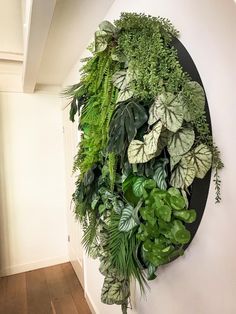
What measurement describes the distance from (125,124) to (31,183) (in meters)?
2.57

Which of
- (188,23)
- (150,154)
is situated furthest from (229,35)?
(150,154)

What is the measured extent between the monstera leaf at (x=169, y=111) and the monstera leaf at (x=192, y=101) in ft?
0.07

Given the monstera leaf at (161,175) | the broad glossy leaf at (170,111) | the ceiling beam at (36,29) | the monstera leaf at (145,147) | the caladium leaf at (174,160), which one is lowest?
the monstera leaf at (161,175)

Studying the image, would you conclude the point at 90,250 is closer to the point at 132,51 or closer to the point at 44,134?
the point at 132,51

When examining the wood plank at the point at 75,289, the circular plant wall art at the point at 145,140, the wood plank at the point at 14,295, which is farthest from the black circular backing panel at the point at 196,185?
the wood plank at the point at 14,295

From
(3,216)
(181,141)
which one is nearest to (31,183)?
(3,216)

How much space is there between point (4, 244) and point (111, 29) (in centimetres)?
293

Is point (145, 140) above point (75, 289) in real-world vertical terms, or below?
above

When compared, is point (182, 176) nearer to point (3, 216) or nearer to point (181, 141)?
point (181, 141)

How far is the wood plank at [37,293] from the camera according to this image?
229 centimetres

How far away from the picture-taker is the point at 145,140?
0.81 metres

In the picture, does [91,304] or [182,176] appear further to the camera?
[91,304]

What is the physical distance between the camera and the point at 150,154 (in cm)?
79

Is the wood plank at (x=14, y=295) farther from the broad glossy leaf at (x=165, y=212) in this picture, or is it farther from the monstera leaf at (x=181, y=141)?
the monstera leaf at (x=181, y=141)
